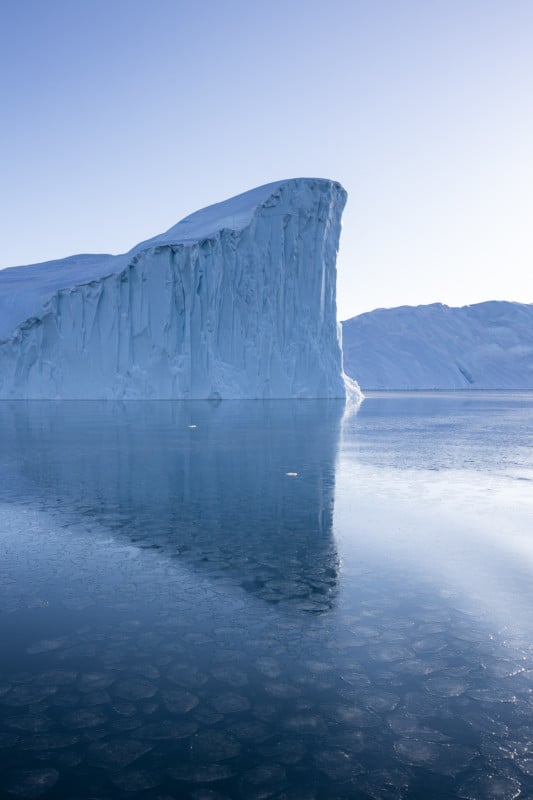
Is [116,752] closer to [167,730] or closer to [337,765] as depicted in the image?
[167,730]

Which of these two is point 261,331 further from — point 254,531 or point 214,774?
point 214,774

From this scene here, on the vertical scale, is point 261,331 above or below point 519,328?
below

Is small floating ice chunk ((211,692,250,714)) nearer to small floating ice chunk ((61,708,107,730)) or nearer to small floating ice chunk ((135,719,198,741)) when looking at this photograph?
small floating ice chunk ((135,719,198,741))

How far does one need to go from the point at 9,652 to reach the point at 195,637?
4.15 feet

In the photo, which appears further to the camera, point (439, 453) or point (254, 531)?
point (439, 453)

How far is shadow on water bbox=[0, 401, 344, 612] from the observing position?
5.94 meters

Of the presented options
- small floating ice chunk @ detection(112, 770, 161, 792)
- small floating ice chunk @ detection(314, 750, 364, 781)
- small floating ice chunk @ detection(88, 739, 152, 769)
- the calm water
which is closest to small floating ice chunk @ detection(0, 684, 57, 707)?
the calm water

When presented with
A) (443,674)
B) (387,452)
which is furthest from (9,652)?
(387,452)

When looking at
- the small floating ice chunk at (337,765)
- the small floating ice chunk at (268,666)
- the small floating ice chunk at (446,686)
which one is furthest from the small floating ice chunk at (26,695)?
the small floating ice chunk at (446,686)

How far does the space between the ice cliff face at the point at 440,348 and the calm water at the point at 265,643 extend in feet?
284

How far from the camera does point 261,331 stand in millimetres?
41438

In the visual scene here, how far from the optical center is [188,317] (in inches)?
1572

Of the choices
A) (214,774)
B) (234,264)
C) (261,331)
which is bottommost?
(214,774)

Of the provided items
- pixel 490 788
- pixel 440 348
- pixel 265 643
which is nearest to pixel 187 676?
pixel 265 643
